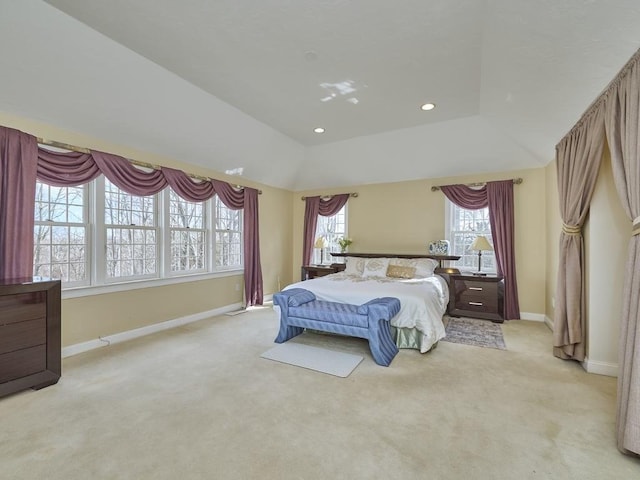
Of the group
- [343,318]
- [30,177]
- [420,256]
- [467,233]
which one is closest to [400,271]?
[420,256]

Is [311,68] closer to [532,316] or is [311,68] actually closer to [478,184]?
[478,184]

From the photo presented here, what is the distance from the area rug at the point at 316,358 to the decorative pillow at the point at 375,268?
5.73 ft

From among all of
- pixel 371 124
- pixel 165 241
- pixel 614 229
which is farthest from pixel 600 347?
pixel 165 241

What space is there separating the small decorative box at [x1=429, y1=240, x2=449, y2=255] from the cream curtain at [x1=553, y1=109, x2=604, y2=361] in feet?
6.57

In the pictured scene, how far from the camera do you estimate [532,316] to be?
473 centimetres

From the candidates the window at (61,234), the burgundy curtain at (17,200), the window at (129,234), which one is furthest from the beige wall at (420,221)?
the burgundy curtain at (17,200)

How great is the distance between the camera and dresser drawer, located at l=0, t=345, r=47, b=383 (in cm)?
235

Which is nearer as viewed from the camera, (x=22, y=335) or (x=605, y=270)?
(x=22, y=335)

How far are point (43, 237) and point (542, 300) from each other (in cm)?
668

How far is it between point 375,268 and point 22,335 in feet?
13.5

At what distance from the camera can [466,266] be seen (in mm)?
5312

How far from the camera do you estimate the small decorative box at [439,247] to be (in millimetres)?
5162

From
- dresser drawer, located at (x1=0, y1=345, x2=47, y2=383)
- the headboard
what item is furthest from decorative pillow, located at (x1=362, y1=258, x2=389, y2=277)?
dresser drawer, located at (x1=0, y1=345, x2=47, y2=383)

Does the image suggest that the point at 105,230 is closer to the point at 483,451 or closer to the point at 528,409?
the point at 483,451
